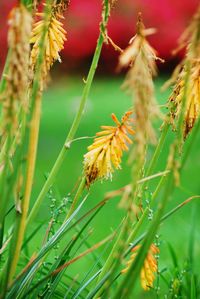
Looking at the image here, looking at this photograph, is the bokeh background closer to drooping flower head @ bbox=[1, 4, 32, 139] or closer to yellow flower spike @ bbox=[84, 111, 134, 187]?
yellow flower spike @ bbox=[84, 111, 134, 187]

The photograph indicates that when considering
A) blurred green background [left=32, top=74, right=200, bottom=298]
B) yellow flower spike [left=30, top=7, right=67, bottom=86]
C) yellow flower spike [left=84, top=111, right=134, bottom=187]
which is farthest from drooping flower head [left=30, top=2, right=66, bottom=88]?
blurred green background [left=32, top=74, right=200, bottom=298]

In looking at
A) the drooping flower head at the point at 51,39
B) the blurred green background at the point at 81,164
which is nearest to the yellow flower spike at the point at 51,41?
the drooping flower head at the point at 51,39

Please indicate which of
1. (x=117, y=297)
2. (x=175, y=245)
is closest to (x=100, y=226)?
(x=175, y=245)

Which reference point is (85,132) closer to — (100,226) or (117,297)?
(100,226)

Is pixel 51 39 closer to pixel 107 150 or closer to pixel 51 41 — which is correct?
pixel 51 41

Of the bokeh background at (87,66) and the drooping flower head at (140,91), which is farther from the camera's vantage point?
the bokeh background at (87,66)

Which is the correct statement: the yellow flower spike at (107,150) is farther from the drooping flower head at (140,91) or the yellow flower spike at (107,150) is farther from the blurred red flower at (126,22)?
the blurred red flower at (126,22)

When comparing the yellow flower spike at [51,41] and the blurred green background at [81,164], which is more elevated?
the yellow flower spike at [51,41]
